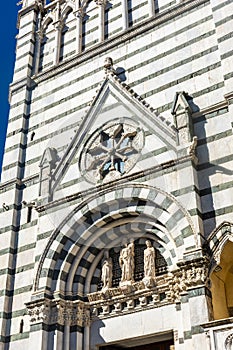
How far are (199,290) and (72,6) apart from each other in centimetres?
984

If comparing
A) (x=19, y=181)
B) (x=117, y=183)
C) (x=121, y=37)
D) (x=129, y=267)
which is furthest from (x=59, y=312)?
(x=121, y=37)

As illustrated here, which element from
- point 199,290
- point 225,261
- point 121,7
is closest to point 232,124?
point 225,261

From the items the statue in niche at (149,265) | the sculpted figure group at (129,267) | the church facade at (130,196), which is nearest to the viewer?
the church facade at (130,196)

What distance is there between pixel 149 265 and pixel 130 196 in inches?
53.5

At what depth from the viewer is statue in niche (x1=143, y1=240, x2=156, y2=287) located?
9.88m

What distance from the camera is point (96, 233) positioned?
10875 millimetres

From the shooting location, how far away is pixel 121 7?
14.2 m

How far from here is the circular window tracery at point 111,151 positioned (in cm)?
1112

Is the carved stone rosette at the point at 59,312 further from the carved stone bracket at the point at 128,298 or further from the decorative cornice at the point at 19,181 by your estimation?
the decorative cornice at the point at 19,181

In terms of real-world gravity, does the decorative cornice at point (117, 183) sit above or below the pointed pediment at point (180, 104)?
below

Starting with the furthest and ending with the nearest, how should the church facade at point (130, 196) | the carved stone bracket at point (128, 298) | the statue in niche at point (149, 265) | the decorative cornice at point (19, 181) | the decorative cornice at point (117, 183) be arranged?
1. the decorative cornice at point (19, 181)
2. the decorative cornice at point (117, 183)
3. the statue in niche at point (149, 265)
4. the carved stone bracket at point (128, 298)
5. the church facade at point (130, 196)

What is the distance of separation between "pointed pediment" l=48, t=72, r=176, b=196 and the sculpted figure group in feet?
5.01

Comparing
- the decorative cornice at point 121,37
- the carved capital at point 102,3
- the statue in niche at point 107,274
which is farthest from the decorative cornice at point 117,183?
the carved capital at point 102,3

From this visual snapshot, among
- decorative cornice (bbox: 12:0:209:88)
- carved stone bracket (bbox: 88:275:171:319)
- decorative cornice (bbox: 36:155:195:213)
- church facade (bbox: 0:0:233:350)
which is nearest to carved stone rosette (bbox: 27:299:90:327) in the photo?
church facade (bbox: 0:0:233:350)
